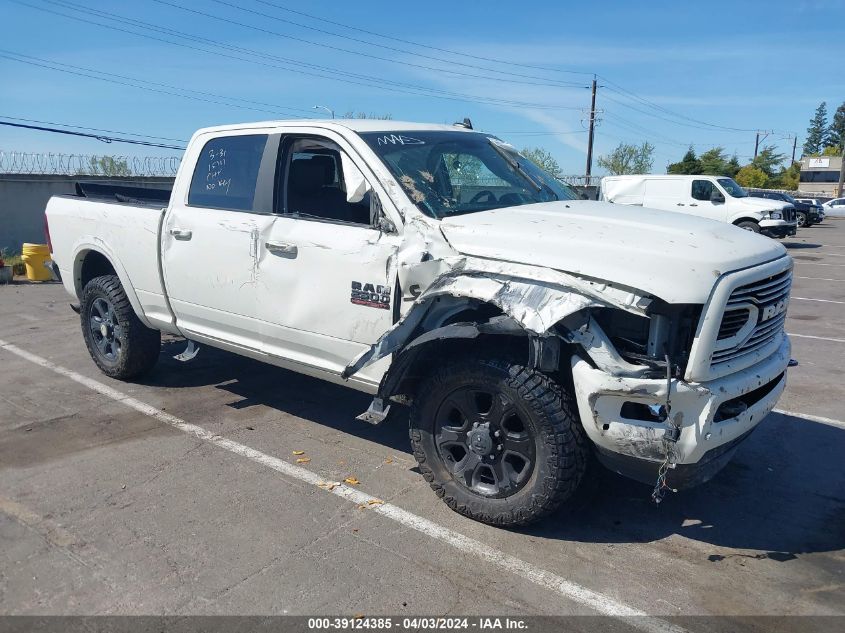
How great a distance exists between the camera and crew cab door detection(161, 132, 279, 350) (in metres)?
4.80

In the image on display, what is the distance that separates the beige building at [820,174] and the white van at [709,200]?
72.6 m

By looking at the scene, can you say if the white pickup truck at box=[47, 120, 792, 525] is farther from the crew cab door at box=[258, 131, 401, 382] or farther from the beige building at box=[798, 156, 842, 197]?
the beige building at box=[798, 156, 842, 197]

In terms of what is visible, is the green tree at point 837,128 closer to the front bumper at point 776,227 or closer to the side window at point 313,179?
the front bumper at point 776,227

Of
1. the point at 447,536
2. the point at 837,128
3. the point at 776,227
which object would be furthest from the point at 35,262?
the point at 837,128

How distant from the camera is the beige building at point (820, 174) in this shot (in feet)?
275

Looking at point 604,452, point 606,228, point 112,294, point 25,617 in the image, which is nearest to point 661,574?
point 604,452

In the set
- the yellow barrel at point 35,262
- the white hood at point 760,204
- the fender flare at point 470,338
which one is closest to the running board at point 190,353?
the fender flare at point 470,338

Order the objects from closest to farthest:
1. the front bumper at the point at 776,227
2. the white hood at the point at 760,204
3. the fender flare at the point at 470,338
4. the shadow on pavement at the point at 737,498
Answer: the fender flare at the point at 470,338
the shadow on pavement at the point at 737,498
the front bumper at the point at 776,227
the white hood at the point at 760,204

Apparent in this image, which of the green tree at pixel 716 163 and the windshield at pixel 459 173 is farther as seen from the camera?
the green tree at pixel 716 163

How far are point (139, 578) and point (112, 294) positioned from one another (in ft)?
10.7

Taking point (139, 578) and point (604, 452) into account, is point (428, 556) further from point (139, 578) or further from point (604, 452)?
point (139, 578)

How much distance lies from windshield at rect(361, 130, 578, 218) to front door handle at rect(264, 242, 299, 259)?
2.61 feet

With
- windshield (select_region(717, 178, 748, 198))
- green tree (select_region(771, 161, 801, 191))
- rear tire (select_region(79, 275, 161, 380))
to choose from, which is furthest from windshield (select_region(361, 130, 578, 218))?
green tree (select_region(771, 161, 801, 191))

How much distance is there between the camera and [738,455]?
15.9 ft
